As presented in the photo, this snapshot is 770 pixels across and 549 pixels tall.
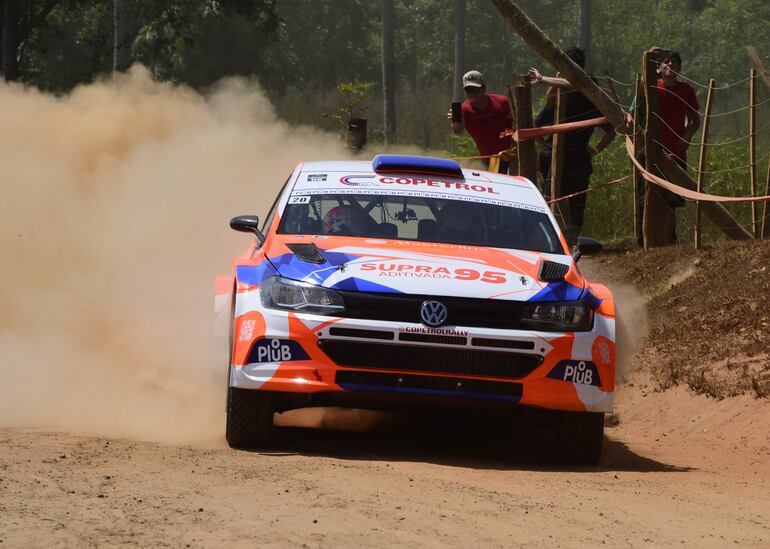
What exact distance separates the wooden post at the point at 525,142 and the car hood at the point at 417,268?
761cm

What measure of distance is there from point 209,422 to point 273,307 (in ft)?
5.36

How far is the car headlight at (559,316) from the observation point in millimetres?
7949

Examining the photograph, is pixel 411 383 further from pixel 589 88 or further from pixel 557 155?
pixel 557 155

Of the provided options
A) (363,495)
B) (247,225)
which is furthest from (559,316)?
(247,225)

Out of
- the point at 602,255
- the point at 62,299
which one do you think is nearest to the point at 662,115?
the point at 602,255

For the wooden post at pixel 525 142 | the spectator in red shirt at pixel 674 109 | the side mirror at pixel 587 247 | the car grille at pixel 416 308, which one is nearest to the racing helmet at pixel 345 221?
the car grille at pixel 416 308

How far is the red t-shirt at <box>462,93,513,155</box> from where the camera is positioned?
15.8 meters

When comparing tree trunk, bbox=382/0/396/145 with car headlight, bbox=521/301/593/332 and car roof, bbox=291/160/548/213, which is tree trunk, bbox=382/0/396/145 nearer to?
car roof, bbox=291/160/548/213

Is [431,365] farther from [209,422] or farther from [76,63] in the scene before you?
[76,63]

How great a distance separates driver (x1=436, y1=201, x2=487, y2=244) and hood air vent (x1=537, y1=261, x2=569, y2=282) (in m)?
0.61

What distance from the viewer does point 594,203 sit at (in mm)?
19312

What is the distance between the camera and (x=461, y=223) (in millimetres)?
9102

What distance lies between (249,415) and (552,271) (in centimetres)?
183

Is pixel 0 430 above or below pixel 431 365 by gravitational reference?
below
